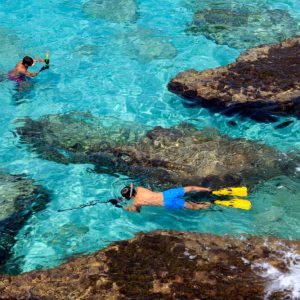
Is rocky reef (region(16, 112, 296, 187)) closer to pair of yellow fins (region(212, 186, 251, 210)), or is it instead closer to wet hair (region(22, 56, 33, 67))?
pair of yellow fins (region(212, 186, 251, 210))

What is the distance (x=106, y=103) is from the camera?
1121 cm

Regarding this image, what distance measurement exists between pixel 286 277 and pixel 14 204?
16.1 ft

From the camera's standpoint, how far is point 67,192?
865 cm

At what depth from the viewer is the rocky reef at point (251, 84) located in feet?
31.8

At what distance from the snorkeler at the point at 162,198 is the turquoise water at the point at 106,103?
0.58 feet

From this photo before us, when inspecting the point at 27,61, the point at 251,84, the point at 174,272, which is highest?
the point at 251,84

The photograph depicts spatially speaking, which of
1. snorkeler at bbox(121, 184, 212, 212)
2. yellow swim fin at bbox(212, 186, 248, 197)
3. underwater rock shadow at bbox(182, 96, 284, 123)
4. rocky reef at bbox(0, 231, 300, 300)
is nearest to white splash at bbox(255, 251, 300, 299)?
rocky reef at bbox(0, 231, 300, 300)

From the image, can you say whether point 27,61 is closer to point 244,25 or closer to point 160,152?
point 160,152

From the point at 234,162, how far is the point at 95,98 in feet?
14.6

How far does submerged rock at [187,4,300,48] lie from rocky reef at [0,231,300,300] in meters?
8.35

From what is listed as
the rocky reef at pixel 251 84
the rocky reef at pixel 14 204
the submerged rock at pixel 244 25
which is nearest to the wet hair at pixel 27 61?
the rocky reef at pixel 251 84

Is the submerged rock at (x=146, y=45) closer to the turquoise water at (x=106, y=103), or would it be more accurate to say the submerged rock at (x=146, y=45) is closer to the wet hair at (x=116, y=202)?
the turquoise water at (x=106, y=103)

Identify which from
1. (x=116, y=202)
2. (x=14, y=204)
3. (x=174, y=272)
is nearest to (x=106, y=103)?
(x=116, y=202)

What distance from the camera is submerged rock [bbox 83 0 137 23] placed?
15.1 meters
